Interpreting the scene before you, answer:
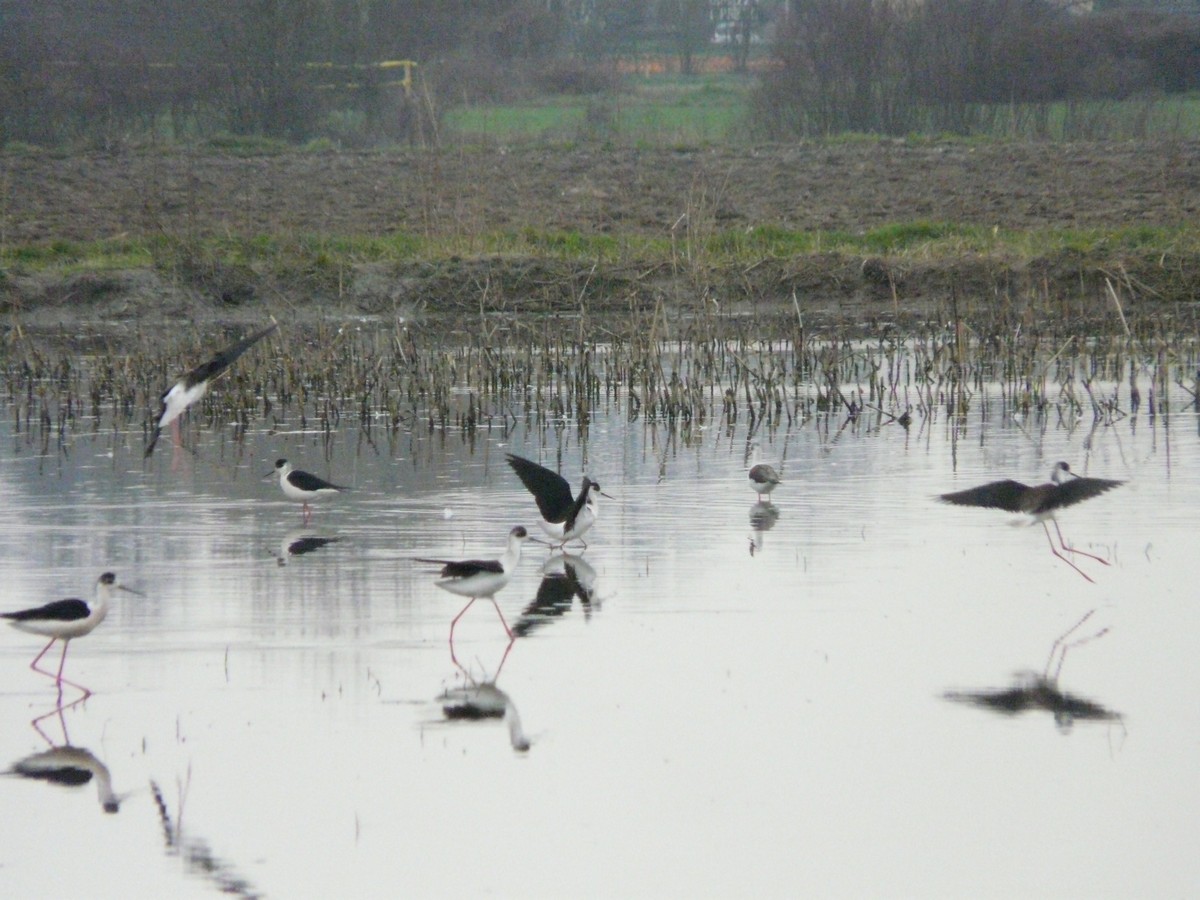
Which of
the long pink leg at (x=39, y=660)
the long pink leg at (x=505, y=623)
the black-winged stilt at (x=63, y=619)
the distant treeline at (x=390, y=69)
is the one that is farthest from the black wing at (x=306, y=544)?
the distant treeline at (x=390, y=69)

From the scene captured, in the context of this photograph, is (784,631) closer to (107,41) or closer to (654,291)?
(654,291)

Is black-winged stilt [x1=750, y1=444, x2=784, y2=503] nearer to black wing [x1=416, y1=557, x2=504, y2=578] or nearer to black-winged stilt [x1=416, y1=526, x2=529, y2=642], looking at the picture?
black-winged stilt [x1=416, y1=526, x2=529, y2=642]

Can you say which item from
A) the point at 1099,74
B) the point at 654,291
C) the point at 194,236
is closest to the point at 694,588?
the point at 654,291

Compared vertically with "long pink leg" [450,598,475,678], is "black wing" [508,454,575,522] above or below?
above

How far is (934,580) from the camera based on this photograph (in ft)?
25.6

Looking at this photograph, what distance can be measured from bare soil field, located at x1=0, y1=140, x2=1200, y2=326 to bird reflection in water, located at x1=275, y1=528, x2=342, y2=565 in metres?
5.23

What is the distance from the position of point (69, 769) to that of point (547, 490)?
3539 millimetres

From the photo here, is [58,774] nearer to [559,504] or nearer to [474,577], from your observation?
[474,577]

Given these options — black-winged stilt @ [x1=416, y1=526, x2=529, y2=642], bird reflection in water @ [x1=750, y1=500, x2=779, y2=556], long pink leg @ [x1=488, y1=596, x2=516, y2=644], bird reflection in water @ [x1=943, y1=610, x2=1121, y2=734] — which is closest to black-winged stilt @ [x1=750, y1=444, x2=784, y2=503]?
bird reflection in water @ [x1=750, y1=500, x2=779, y2=556]

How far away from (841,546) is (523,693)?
9.03 feet

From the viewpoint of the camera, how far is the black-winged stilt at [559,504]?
8492mm

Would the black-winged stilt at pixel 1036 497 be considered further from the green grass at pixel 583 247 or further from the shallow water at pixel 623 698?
the green grass at pixel 583 247

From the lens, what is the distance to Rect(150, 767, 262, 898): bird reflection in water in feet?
15.3

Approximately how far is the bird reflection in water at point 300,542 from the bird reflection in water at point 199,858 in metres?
3.33
